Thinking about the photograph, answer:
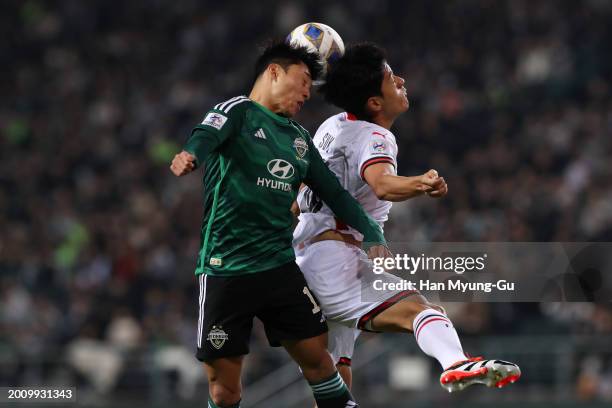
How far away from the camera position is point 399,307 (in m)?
5.37

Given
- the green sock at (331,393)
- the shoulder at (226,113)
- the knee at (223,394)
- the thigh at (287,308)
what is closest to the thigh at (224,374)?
the knee at (223,394)

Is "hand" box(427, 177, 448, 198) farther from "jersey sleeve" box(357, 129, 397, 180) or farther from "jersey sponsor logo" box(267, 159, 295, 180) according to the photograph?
"jersey sponsor logo" box(267, 159, 295, 180)

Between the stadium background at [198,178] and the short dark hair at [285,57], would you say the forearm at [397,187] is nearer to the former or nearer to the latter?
the short dark hair at [285,57]

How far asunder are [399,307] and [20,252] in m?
10.0

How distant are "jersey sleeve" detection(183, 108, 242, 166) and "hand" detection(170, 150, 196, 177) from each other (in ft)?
0.14

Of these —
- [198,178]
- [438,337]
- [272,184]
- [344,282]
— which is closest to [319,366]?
[344,282]

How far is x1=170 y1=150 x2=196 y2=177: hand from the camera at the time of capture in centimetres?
474

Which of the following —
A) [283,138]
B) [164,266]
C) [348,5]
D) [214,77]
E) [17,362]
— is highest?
[348,5]

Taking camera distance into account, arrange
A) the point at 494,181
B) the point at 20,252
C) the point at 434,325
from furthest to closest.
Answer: the point at 20,252 < the point at 494,181 < the point at 434,325

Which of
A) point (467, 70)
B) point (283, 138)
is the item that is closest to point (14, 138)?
point (467, 70)

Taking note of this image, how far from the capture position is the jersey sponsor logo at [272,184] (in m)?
5.32

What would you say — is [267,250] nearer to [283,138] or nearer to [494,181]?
[283,138]

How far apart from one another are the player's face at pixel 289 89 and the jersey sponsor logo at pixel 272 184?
0.39 metres

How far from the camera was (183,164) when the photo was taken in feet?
15.6
